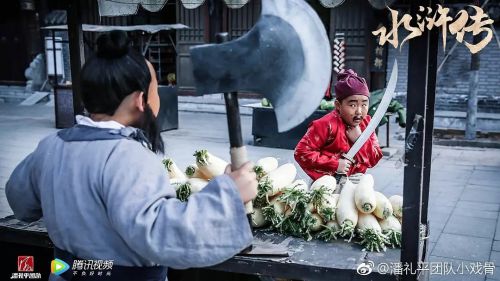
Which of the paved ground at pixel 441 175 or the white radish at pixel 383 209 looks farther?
the paved ground at pixel 441 175

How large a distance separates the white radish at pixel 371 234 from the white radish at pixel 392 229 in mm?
32

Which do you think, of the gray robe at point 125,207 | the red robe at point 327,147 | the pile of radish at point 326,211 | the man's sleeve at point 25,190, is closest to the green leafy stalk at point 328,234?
the pile of radish at point 326,211

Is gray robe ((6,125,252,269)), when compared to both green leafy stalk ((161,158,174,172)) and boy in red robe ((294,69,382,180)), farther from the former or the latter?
boy in red robe ((294,69,382,180))

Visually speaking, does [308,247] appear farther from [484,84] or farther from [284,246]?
[484,84]

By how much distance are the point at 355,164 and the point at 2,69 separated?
Result: 1673cm

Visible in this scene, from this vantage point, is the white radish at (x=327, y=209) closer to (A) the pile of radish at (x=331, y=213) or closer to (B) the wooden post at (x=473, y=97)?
(A) the pile of radish at (x=331, y=213)

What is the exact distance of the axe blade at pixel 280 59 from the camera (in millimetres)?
1452

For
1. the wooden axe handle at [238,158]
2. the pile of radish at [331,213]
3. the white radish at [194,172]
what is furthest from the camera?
the white radish at [194,172]

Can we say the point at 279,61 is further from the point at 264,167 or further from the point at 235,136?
the point at 264,167

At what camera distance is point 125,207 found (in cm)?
138

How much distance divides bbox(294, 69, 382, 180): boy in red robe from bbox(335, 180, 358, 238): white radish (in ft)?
2.34

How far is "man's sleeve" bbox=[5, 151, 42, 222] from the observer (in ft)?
5.68

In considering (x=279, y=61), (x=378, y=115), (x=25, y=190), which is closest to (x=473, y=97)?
(x=378, y=115)

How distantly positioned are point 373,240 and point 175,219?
1237 mm
